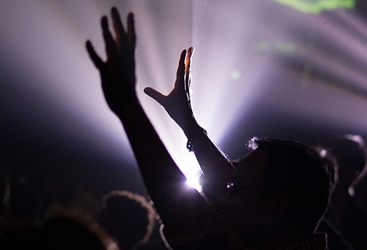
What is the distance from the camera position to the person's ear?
51.1 inches

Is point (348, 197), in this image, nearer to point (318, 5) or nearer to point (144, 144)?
point (144, 144)

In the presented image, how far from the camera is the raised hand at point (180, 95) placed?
1.61 m

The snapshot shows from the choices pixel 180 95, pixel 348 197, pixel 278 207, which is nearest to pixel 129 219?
pixel 180 95

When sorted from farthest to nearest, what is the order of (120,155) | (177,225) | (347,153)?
(120,155) < (347,153) < (177,225)

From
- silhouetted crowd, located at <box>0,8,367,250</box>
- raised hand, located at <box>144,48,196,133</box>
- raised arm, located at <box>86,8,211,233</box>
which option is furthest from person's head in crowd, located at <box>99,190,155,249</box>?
raised arm, located at <box>86,8,211,233</box>

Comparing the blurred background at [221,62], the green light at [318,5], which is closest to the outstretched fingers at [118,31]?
the blurred background at [221,62]

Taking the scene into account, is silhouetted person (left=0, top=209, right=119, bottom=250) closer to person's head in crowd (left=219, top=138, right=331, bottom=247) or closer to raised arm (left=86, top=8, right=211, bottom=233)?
raised arm (left=86, top=8, right=211, bottom=233)

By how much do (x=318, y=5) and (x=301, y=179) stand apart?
374cm

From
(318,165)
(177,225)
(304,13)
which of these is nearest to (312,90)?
(304,13)

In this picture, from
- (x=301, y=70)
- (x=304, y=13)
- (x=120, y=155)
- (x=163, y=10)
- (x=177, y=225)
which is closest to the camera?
(x=177, y=225)

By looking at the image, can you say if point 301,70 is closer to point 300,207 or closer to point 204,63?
point 204,63

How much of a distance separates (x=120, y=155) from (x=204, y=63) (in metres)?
2.39

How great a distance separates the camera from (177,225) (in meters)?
1.02

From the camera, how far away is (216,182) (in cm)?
174
